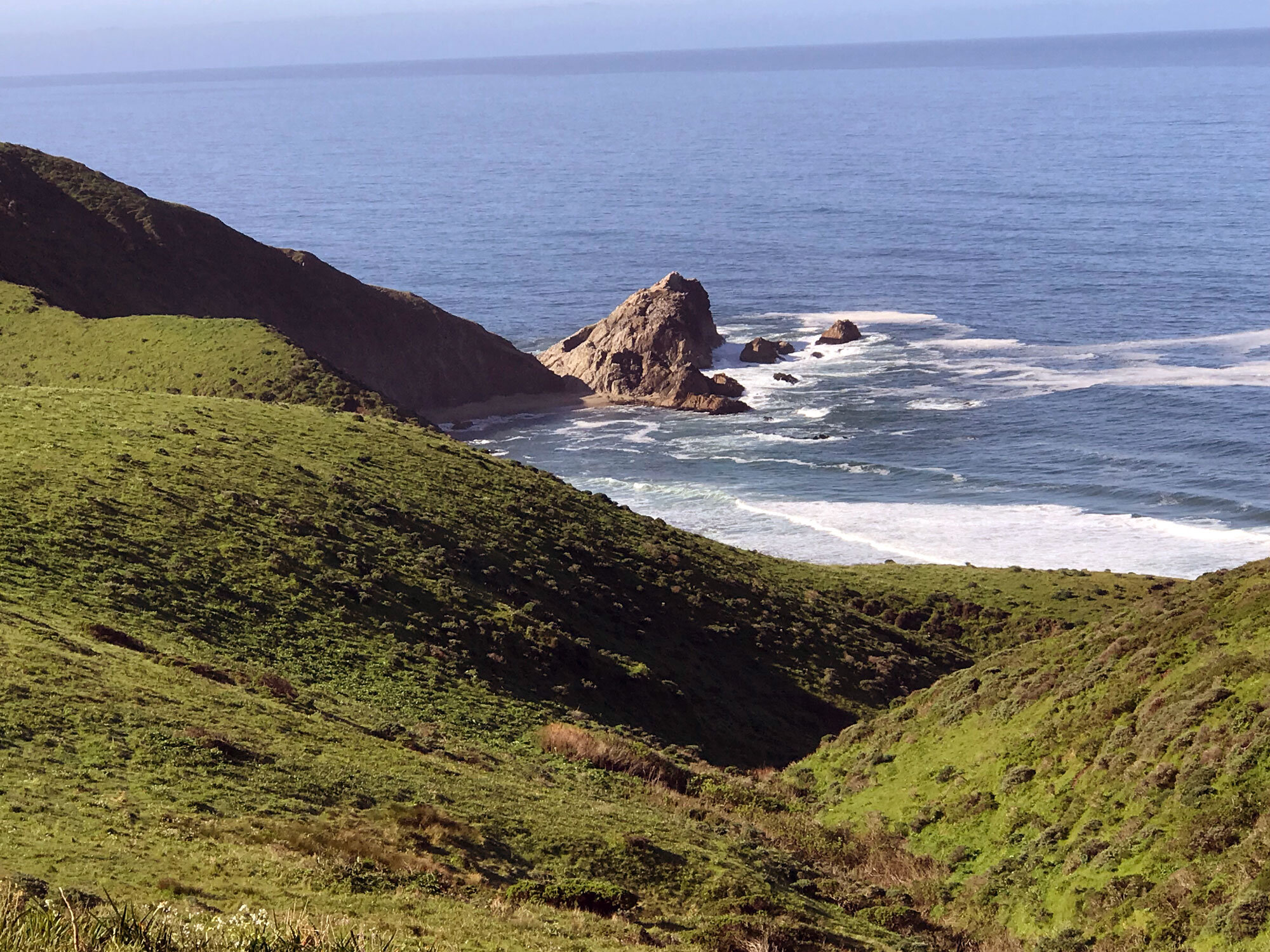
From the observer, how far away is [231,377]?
2825 inches

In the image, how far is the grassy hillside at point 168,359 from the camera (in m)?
70.1

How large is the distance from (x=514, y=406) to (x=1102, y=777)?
279ft

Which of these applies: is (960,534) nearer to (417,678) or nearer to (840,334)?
(417,678)

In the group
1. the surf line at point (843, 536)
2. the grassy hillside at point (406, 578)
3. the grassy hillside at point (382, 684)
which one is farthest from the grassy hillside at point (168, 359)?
the surf line at point (843, 536)

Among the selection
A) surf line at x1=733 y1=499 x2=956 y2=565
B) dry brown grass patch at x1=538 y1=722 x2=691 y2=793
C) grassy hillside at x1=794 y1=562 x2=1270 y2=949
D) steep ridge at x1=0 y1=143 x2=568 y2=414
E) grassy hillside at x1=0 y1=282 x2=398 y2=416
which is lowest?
dry brown grass patch at x1=538 y1=722 x2=691 y2=793

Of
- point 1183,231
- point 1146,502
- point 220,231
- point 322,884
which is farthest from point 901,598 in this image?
point 1183,231

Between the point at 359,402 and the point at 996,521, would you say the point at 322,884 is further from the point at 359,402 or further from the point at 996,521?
the point at 996,521

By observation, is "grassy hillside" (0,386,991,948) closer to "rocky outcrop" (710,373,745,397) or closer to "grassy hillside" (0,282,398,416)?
"grassy hillside" (0,282,398,416)

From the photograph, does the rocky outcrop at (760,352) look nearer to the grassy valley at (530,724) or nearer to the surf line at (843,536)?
the surf line at (843,536)

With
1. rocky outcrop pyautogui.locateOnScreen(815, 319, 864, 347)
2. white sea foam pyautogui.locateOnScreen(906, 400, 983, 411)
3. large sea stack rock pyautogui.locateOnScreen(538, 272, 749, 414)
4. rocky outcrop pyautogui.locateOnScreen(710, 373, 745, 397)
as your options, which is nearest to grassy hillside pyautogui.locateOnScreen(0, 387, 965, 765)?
white sea foam pyautogui.locateOnScreen(906, 400, 983, 411)

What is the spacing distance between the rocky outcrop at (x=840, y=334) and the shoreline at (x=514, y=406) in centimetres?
2700

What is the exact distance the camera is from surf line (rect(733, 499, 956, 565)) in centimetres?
6806

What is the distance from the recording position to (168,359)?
73688 millimetres

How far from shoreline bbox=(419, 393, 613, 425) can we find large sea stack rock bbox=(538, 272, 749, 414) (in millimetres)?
2370
